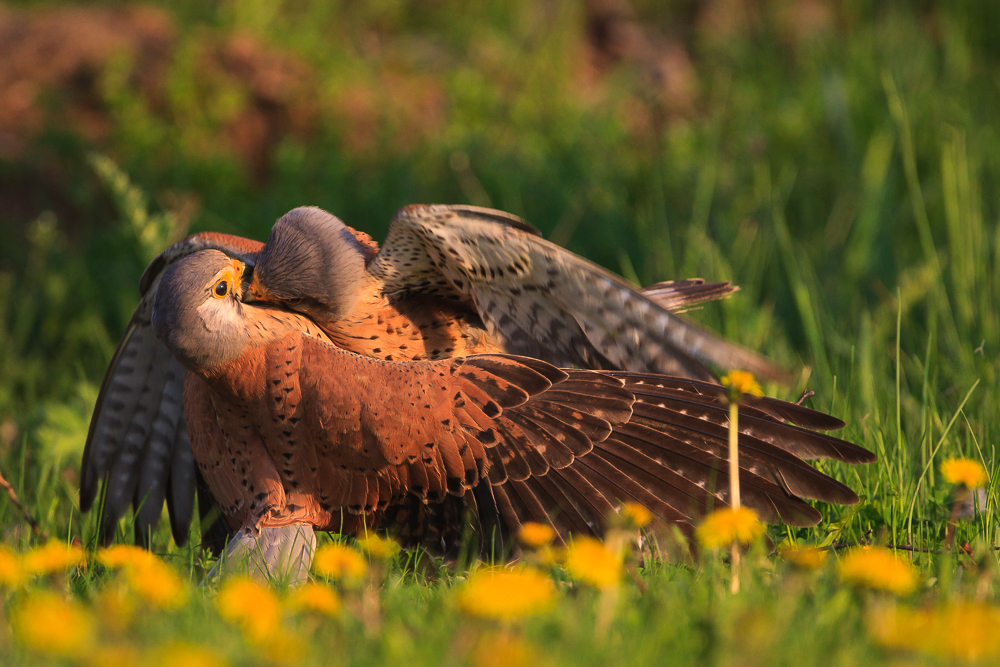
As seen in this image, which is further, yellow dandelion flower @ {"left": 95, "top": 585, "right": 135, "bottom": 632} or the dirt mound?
the dirt mound

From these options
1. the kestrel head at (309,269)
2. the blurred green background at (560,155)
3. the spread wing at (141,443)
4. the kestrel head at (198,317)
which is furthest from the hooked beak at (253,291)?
the blurred green background at (560,155)

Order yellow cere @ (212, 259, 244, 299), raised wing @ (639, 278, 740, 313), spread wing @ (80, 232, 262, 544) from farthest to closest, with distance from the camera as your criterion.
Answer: spread wing @ (80, 232, 262, 544) < raised wing @ (639, 278, 740, 313) < yellow cere @ (212, 259, 244, 299)

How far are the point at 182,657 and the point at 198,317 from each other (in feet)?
5.40

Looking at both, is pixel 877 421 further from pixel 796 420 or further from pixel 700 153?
pixel 700 153

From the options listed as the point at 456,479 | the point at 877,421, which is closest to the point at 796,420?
the point at 877,421

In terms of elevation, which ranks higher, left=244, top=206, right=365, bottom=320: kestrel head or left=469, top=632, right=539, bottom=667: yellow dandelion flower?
left=244, top=206, right=365, bottom=320: kestrel head

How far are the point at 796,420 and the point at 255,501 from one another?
1.83m

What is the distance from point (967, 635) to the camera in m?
1.37

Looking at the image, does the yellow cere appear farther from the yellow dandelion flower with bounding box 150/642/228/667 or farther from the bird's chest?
the yellow dandelion flower with bounding box 150/642/228/667

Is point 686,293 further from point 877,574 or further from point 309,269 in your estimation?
point 877,574

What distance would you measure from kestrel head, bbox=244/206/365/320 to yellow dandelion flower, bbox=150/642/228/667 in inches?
69.0

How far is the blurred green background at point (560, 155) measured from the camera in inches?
179

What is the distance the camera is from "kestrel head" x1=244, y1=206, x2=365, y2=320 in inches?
120

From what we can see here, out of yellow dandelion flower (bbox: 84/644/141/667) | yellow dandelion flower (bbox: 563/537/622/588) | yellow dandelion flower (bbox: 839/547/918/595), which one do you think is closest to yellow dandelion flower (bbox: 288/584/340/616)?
yellow dandelion flower (bbox: 84/644/141/667)
